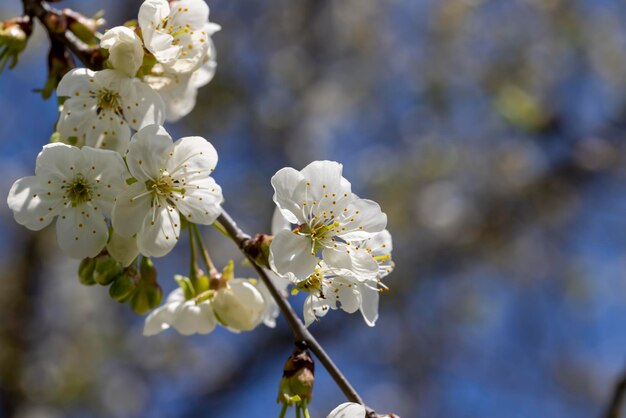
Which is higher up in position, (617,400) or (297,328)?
(297,328)

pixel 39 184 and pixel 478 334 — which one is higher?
pixel 39 184

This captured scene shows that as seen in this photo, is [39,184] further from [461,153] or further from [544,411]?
[544,411]

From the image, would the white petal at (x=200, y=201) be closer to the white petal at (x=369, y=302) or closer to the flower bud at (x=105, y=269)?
the flower bud at (x=105, y=269)

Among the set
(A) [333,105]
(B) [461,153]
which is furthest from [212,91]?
(B) [461,153]

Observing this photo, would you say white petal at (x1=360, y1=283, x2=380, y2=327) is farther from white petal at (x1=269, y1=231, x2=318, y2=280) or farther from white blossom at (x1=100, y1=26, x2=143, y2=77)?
white blossom at (x1=100, y1=26, x2=143, y2=77)

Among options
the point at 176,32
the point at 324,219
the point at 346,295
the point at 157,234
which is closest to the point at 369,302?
the point at 346,295

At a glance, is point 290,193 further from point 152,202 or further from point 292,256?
point 152,202
